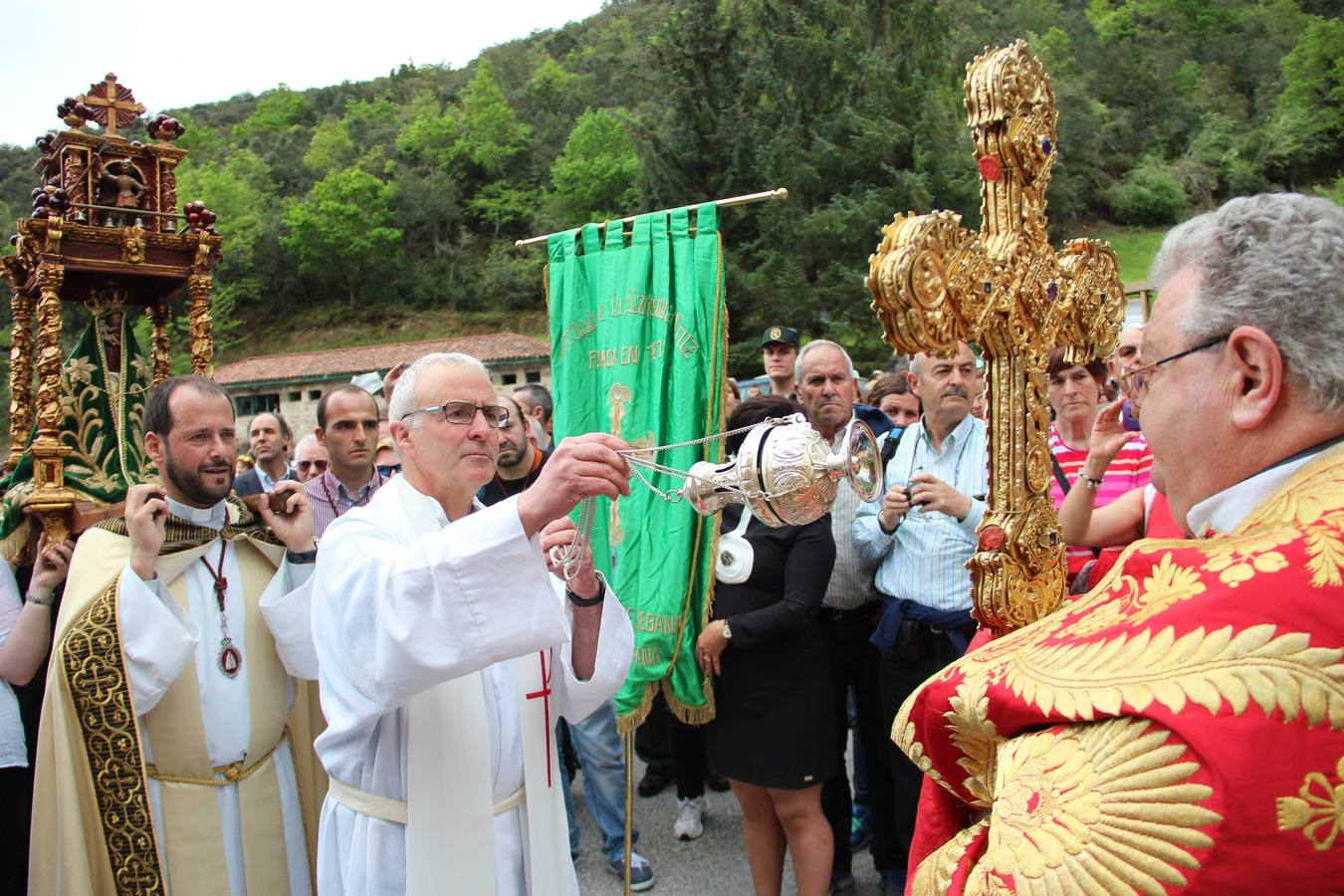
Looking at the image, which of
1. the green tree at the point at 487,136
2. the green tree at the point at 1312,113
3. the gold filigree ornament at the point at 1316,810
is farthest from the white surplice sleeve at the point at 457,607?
the green tree at the point at 487,136

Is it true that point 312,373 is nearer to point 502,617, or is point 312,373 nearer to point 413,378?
point 413,378

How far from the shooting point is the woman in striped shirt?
133 inches

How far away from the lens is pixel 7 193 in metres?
50.6

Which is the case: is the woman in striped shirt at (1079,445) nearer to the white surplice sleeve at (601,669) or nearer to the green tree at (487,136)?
the white surplice sleeve at (601,669)

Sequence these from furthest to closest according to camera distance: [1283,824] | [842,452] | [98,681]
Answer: [98,681] < [842,452] < [1283,824]

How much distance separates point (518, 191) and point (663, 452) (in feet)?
230

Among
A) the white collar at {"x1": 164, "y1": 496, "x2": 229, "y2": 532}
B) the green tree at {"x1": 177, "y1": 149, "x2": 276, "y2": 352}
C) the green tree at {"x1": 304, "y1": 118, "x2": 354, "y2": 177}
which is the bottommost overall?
the white collar at {"x1": 164, "y1": 496, "x2": 229, "y2": 532}

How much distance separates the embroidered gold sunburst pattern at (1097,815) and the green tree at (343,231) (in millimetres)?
66738

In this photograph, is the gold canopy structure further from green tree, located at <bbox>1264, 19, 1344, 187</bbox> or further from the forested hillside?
green tree, located at <bbox>1264, 19, 1344, 187</bbox>

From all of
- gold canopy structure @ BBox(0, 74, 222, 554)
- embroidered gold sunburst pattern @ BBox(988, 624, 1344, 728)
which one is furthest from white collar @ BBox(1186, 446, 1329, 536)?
gold canopy structure @ BBox(0, 74, 222, 554)

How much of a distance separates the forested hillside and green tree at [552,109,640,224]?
0.19 meters

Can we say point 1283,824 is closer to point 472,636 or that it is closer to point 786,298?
point 472,636

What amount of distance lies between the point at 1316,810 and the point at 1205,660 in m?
0.17

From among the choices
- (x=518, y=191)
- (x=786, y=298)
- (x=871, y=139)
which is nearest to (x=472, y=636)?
(x=786, y=298)
